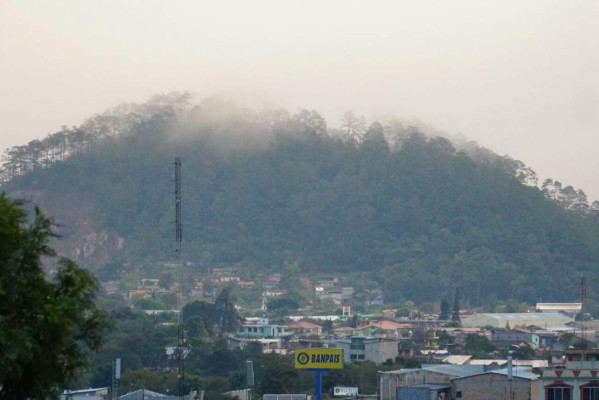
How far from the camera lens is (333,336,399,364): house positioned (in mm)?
86731

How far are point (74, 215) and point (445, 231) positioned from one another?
111 feet

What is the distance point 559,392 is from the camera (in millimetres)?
35469

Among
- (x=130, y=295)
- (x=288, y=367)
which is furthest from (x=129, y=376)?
(x=130, y=295)

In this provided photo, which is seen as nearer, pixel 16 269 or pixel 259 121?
pixel 16 269

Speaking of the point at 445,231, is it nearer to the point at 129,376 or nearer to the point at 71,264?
the point at 129,376

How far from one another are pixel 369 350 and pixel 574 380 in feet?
174

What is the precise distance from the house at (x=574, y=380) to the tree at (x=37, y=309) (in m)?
19.3

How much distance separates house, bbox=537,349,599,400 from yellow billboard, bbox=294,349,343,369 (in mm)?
5832

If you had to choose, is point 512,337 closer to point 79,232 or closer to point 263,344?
point 263,344

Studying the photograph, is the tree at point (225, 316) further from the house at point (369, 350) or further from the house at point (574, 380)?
the house at point (574, 380)

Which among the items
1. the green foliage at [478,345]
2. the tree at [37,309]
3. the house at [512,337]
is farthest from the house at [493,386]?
the house at [512,337]

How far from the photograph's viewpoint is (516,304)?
146 meters

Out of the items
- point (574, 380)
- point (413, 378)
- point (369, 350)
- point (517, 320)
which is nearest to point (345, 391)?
point (413, 378)

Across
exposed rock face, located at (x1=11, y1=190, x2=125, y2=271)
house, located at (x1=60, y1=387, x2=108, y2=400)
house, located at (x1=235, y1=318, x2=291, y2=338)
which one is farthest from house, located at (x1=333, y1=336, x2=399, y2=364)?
exposed rock face, located at (x1=11, y1=190, x2=125, y2=271)
